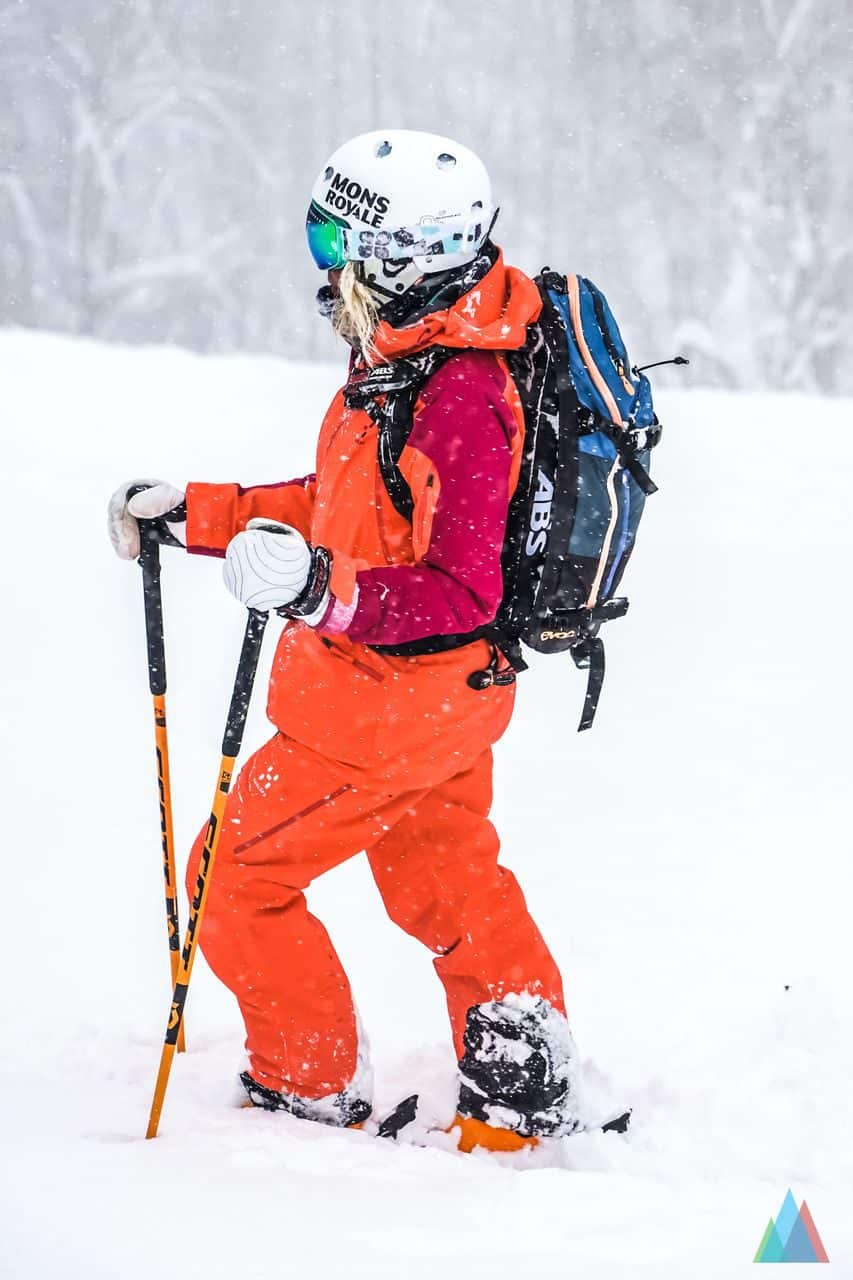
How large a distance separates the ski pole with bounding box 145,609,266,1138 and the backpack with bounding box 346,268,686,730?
29cm

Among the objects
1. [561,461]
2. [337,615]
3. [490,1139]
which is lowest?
[490,1139]

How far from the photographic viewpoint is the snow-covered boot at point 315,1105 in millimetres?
2941

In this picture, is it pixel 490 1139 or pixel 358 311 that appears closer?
pixel 358 311

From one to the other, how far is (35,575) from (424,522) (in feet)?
18.4

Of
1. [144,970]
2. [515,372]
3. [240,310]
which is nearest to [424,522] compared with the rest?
[515,372]

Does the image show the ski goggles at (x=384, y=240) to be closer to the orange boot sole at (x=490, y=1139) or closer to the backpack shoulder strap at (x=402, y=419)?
the backpack shoulder strap at (x=402, y=419)

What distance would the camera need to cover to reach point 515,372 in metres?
2.72

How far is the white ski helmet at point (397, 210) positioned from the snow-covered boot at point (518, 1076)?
164 cm

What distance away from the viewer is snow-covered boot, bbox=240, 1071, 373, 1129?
2.94 metres

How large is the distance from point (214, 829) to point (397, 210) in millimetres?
1327

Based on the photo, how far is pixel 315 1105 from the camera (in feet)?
9.65

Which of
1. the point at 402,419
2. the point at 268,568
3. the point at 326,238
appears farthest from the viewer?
the point at 326,238
